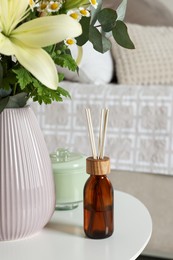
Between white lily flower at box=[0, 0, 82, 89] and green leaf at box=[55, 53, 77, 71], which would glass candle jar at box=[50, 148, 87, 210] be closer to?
green leaf at box=[55, 53, 77, 71]

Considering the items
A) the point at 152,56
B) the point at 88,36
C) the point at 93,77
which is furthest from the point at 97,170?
the point at 152,56

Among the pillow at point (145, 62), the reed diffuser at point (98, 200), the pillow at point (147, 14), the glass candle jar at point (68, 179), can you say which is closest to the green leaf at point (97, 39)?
the reed diffuser at point (98, 200)

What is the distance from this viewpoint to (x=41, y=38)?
869 millimetres

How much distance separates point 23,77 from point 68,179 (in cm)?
29

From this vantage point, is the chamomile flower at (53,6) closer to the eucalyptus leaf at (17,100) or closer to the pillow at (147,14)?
the eucalyptus leaf at (17,100)

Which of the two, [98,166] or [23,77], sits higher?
[23,77]

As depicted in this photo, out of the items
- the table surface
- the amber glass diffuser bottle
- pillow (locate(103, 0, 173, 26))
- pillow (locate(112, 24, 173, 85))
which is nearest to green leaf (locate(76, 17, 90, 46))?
the amber glass diffuser bottle

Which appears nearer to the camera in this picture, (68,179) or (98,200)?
(98,200)

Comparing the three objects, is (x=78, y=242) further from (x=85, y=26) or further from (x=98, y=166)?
(x=85, y=26)

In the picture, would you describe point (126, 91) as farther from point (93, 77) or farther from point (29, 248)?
point (29, 248)

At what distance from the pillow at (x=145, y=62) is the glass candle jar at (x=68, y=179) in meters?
1.21

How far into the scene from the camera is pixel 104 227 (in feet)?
3.41

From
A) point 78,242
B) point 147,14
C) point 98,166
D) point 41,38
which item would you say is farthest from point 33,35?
point 147,14

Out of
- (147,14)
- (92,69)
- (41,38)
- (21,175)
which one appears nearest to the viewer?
(41,38)
